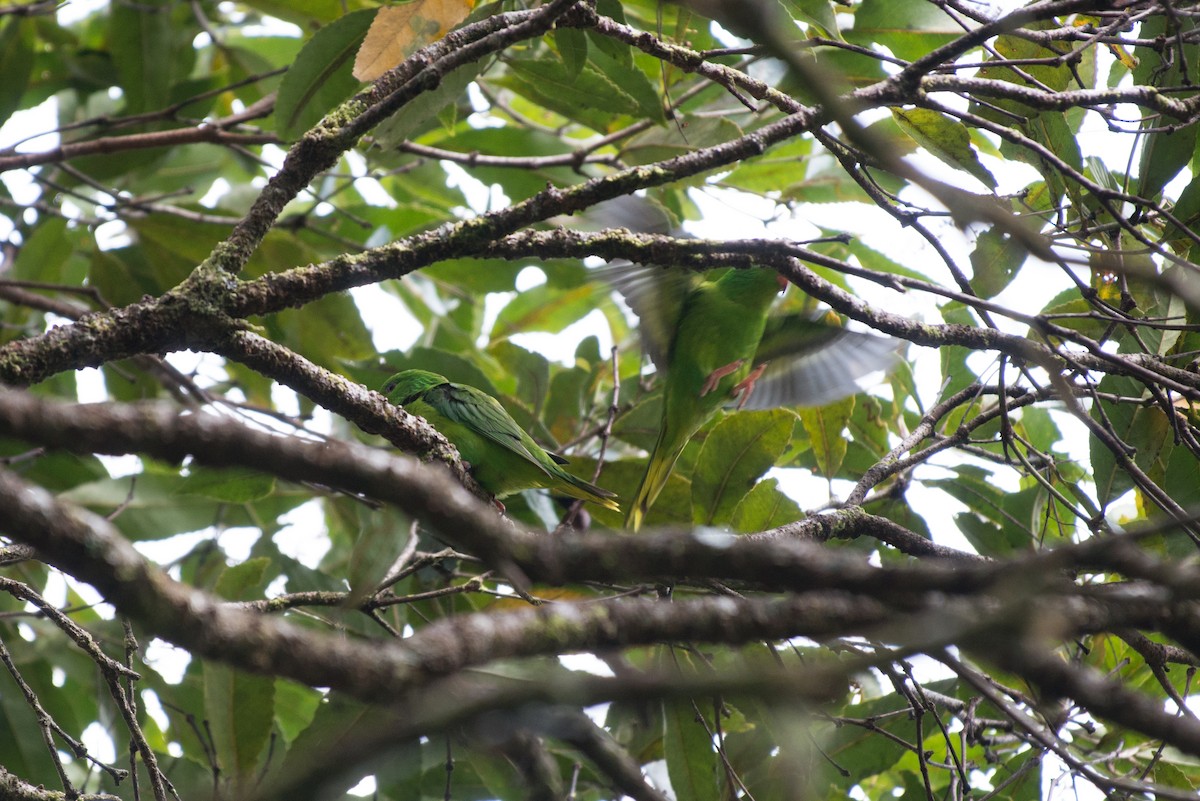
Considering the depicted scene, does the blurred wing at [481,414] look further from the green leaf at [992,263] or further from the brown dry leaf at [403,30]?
the green leaf at [992,263]

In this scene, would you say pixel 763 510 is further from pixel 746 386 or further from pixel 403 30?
pixel 403 30

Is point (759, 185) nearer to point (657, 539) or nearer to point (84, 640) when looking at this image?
point (84, 640)

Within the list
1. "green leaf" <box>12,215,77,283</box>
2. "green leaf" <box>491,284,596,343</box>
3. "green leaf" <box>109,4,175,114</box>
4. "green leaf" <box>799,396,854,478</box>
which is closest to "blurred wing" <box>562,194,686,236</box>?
"green leaf" <box>799,396,854,478</box>

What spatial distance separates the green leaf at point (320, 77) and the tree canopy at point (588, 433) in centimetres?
1

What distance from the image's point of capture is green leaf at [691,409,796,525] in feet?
10.8

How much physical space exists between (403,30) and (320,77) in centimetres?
52

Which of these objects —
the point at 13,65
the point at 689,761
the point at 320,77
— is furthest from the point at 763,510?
the point at 13,65

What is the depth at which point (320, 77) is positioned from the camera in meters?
3.41

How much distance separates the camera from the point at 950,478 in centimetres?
372

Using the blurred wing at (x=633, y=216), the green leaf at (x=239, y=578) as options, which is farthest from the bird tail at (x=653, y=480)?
the green leaf at (x=239, y=578)

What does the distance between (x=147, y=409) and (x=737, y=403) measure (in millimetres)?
3905

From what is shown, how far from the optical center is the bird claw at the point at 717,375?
14.4 ft

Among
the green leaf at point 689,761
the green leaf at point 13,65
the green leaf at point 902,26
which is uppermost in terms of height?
the green leaf at point 13,65

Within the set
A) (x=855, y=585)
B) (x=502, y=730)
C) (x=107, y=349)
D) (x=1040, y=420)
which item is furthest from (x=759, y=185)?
(x=502, y=730)
